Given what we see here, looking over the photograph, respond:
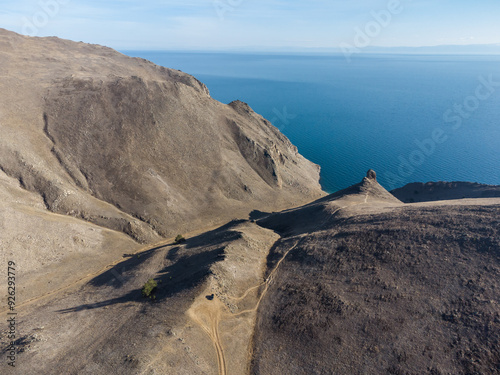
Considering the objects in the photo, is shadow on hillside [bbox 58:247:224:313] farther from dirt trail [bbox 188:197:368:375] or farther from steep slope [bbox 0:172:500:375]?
dirt trail [bbox 188:197:368:375]

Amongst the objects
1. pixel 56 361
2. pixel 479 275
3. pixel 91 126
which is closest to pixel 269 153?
pixel 91 126

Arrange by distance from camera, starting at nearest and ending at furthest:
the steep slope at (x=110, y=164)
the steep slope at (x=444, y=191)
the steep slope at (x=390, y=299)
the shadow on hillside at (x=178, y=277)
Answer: the steep slope at (x=390, y=299)
the shadow on hillside at (x=178, y=277)
the steep slope at (x=110, y=164)
the steep slope at (x=444, y=191)

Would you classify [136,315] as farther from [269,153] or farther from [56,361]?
[269,153]

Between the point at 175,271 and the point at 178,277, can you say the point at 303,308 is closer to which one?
the point at 178,277

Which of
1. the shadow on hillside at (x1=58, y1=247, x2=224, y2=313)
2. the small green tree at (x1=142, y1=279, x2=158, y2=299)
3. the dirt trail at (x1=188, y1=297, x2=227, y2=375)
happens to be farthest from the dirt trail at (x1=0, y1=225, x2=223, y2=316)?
the dirt trail at (x1=188, y1=297, x2=227, y2=375)

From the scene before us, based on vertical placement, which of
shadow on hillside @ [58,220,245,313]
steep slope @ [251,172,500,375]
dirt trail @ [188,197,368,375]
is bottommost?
shadow on hillside @ [58,220,245,313]

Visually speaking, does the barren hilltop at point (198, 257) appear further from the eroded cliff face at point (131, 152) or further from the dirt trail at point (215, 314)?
the eroded cliff face at point (131, 152)

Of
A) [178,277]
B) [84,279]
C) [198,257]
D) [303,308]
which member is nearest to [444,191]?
[303,308]

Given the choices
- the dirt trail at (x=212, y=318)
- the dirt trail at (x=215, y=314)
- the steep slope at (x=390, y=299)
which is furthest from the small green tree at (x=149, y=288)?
the steep slope at (x=390, y=299)
